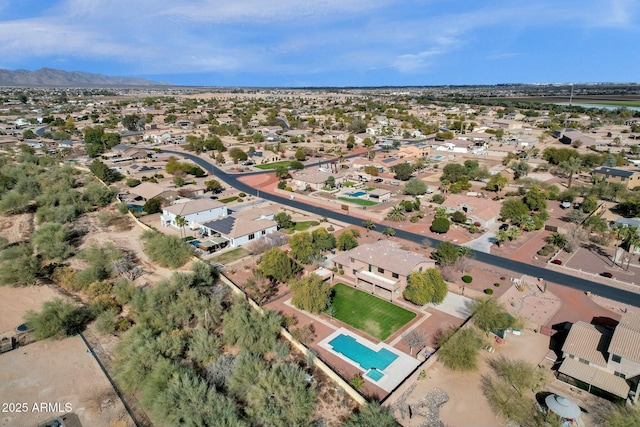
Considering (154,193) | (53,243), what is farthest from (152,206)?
(53,243)

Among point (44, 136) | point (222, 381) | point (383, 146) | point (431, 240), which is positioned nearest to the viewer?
point (222, 381)

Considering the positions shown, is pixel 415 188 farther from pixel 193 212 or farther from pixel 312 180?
pixel 193 212

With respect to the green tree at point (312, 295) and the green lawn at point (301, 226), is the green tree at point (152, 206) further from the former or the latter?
the green tree at point (312, 295)

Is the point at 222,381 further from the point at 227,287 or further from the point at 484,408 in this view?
the point at 484,408

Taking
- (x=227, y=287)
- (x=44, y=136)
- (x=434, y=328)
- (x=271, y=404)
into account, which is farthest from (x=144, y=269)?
(x=44, y=136)

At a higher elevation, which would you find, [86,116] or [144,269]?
[86,116]

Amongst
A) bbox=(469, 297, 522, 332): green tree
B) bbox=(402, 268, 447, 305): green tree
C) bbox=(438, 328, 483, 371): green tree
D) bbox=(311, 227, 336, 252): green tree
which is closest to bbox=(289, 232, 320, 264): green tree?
bbox=(311, 227, 336, 252): green tree
